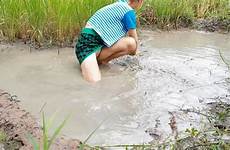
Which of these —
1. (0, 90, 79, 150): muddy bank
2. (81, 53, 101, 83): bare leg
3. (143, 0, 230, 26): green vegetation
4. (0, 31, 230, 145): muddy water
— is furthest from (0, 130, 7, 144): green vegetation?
(143, 0, 230, 26): green vegetation

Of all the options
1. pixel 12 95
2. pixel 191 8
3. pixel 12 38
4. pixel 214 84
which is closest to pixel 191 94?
pixel 214 84

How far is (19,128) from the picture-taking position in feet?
10.5

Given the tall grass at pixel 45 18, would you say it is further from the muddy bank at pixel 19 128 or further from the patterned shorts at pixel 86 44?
the muddy bank at pixel 19 128

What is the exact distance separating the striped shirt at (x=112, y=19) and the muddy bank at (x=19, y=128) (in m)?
1.31

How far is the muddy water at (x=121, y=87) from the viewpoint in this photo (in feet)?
11.4

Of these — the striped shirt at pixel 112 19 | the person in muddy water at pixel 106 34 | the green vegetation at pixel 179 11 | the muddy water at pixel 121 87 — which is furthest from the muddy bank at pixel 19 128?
the green vegetation at pixel 179 11

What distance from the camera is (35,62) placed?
4.95m

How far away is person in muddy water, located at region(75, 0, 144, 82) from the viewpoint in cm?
466

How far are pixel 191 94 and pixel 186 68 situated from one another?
85 cm

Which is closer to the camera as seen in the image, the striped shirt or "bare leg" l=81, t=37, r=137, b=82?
"bare leg" l=81, t=37, r=137, b=82

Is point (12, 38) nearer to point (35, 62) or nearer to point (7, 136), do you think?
point (35, 62)

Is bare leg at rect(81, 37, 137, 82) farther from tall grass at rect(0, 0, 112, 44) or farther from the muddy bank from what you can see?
the muddy bank

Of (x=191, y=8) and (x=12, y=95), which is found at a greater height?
(x=12, y=95)

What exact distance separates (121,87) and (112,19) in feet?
2.43
